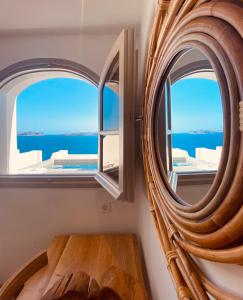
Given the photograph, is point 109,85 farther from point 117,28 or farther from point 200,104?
point 200,104

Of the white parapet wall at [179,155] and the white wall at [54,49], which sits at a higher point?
the white wall at [54,49]

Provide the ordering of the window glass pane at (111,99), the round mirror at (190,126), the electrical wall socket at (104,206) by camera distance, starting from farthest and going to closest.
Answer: the electrical wall socket at (104,206), the window glass pane at (111,99), the round mirror at (190,126)

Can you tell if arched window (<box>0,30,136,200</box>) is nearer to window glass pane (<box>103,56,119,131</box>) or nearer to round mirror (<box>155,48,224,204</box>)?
window glass pane (<box>103,56,119,131</box>)

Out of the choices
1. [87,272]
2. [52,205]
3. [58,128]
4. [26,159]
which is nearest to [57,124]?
[58,128]

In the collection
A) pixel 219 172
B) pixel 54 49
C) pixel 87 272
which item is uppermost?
pixel 54 49

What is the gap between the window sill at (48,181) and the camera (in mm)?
1923

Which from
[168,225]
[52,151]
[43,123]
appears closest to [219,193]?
[168,225]

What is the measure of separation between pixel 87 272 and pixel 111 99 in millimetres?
1034

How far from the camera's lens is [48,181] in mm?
1930

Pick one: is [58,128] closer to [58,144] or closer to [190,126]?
[58,144]

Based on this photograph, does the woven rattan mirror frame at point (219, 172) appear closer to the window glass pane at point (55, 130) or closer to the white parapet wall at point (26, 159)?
the window glass pane at point (55, 130)

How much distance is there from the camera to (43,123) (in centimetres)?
246

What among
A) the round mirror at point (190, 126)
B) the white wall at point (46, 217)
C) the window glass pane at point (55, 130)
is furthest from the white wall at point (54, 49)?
the round mirror at point (190, 126)

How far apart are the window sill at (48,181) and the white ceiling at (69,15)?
3.85ft
